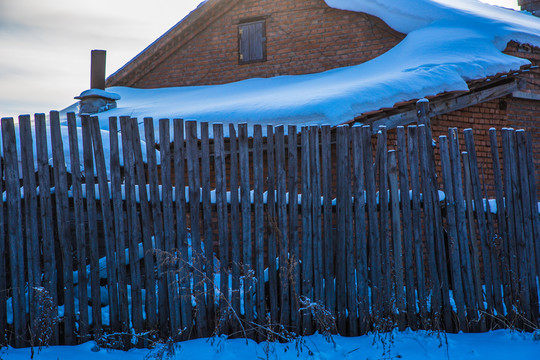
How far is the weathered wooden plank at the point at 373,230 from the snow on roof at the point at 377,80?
263 centimetres

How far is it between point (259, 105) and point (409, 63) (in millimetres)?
2870

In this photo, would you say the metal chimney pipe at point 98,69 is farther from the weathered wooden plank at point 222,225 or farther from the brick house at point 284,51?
the weathered wooden plank at point 222,225

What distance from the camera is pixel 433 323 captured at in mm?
4199

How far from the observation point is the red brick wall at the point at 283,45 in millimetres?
11148

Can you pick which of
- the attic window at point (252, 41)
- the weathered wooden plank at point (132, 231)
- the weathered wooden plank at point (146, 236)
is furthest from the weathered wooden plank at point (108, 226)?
the attic window at point (252, 41)

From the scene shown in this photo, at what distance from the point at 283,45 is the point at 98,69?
436cm

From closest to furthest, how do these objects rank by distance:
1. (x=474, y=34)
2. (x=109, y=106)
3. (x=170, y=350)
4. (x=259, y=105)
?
(x=170, y=350) < (x=259, y=105) < (x=474, y=34) < (x=109, y=106)

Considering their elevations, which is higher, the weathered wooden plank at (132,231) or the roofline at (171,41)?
the roofline at (171,41)

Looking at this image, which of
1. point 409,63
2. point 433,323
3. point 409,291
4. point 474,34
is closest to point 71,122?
point 409,291

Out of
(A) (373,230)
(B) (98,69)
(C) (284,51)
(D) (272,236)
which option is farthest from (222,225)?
(B) (98,69)

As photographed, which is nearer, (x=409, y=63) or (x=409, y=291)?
(x=409, y=291)

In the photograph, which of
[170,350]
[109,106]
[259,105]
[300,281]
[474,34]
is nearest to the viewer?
[170,350]

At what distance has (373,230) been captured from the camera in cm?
414

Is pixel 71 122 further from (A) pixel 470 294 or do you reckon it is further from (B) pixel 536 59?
(B) pixel 536 59
